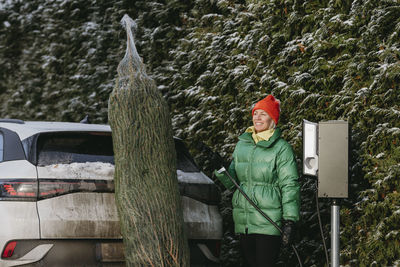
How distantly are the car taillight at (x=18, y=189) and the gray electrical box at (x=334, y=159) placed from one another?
6.29 feet

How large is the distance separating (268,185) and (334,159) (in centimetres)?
55

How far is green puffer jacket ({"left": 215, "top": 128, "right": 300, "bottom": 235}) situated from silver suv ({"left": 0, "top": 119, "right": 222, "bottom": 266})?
34 centimetres

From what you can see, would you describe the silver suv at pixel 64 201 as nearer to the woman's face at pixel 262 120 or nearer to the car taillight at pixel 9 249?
the car taillight at pixel 9 249

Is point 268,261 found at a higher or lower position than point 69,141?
lower

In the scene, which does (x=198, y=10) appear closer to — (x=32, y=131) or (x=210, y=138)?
(x=210, y=138)

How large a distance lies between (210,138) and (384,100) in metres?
2.46

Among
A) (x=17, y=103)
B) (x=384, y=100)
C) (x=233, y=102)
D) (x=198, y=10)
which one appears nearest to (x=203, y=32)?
(x=198, y=10)

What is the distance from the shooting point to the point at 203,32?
7.64 meters

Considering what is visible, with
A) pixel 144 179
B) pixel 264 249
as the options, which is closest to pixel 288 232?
pixel 264 249

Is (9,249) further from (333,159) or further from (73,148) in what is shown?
(333,159)

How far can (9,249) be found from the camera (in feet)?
14.0

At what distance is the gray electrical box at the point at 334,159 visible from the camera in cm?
442

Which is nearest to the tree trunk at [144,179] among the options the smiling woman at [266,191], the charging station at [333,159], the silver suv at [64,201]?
the silver suv at [64,201]

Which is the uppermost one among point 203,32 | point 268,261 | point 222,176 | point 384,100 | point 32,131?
point 203,32
